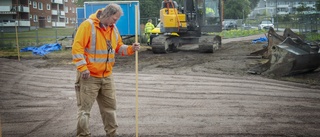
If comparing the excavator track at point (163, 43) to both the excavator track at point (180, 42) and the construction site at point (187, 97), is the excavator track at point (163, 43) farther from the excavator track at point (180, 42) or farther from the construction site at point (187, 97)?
the construction site at point (187, 97)

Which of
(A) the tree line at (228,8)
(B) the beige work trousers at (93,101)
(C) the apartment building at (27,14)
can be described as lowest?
(B) the beige work trousers at (93,101)

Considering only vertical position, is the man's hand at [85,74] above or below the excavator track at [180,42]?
below

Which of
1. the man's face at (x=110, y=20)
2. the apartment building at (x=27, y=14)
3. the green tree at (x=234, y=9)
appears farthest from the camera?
the green tree at (x=234, y=9)

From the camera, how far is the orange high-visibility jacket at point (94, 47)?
15.2ft

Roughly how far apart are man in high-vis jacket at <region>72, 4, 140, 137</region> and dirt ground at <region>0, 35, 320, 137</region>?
0.88 metres

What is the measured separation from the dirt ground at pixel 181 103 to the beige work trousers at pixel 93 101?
0.50 meters

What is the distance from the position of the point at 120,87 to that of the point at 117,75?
215cm

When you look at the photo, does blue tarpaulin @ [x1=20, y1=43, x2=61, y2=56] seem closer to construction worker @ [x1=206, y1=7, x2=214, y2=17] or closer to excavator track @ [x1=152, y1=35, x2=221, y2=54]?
excavator track @ [x1=152, y1=35, x2=221, y2=54]

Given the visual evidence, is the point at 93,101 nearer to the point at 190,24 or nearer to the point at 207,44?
the point at 207,44

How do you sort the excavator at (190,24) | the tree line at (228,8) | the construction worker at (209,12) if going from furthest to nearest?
1. the tree line at (228,8)
2. the construction worker at (209,12)
3. the excavator at (190,24)

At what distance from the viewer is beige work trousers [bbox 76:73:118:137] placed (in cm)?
478

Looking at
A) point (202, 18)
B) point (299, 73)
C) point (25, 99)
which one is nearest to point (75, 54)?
point (25, 99)

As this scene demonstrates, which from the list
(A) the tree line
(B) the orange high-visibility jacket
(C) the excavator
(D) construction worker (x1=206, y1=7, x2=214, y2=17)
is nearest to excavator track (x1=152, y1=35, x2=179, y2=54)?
(C) the excavator

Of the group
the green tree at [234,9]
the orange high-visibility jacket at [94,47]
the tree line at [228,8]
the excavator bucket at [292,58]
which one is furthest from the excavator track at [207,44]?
the green tree at [234,9]
